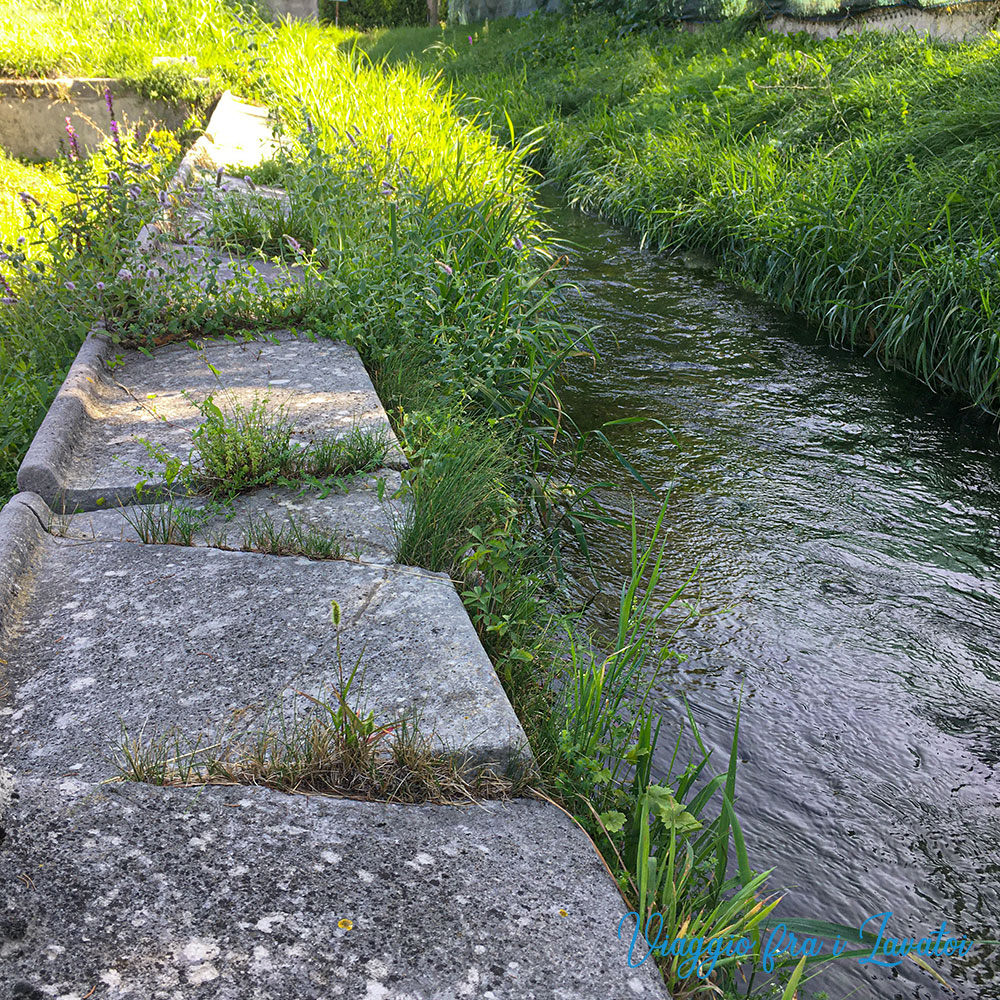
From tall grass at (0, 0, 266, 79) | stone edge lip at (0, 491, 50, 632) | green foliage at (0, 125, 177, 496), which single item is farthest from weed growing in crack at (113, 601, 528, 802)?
tall grass at (0, 0, 266, 79)

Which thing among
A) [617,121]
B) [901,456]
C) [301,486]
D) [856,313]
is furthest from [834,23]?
[301,486]

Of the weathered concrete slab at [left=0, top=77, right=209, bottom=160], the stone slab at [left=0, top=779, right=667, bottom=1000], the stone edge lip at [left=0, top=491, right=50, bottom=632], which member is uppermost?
the weathered concrete slab at [left=0, top=77, right=209, bottom=160]

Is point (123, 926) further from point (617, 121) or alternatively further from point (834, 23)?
point (834, 23)

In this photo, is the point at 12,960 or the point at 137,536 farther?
the point at 137,536

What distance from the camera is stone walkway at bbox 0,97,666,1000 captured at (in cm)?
135

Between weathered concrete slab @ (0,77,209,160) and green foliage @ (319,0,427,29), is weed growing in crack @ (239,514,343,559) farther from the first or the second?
green foliage @ (319,0,427,29)

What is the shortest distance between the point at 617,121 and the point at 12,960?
955 cm

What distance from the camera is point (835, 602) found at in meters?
2.97

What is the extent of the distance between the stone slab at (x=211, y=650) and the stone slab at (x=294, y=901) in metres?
0.17

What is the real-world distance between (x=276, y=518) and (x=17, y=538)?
68 centimetres

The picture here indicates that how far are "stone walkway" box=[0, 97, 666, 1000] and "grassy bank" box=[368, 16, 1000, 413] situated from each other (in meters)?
3.32

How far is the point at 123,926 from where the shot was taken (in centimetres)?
137

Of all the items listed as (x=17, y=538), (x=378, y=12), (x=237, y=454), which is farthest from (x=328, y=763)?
(x=378, y=12)

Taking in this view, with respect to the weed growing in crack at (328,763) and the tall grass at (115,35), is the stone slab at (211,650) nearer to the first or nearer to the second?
the weed growing in crack at (328,763)
